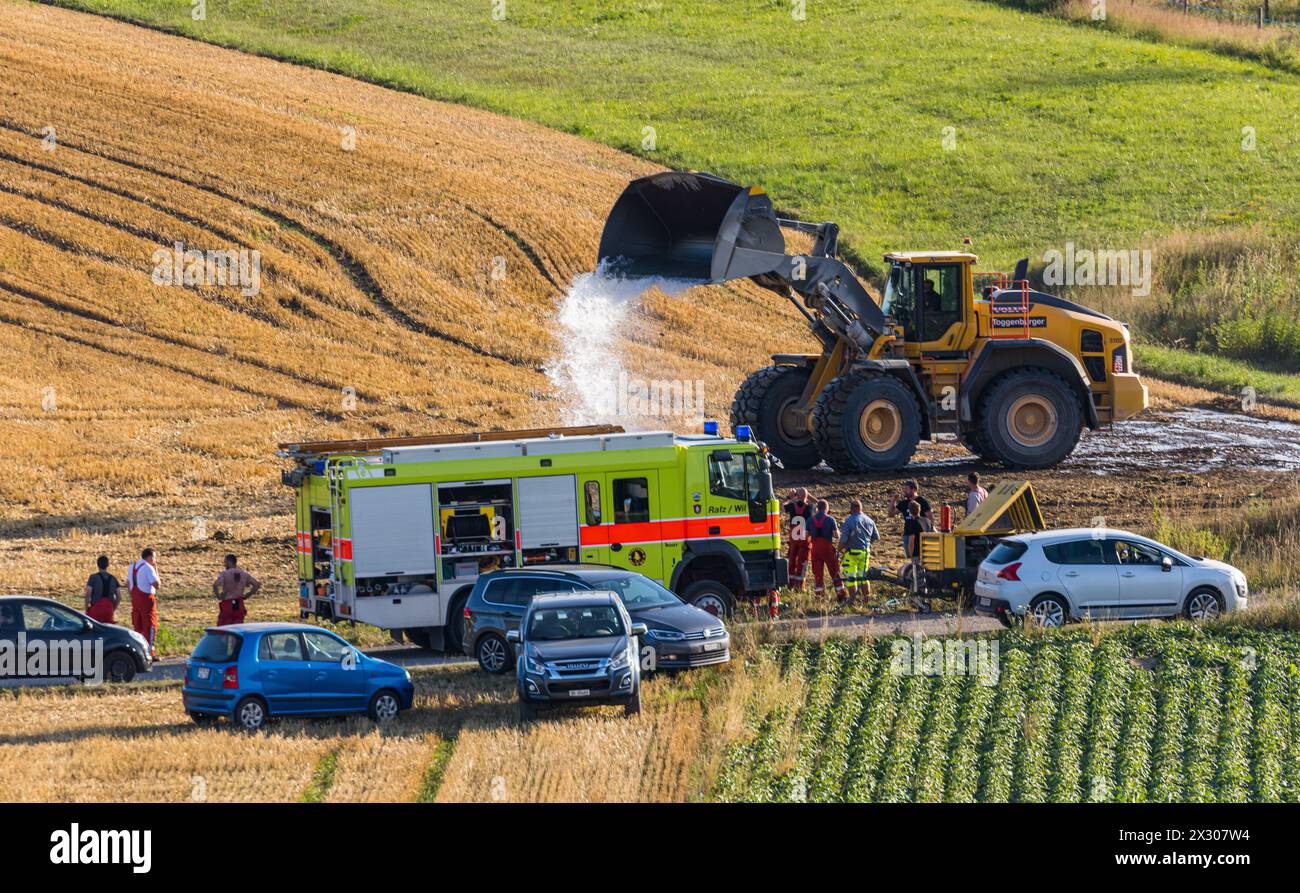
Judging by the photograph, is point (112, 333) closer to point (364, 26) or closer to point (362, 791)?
point (362, 791)

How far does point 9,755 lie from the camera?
16.5 metres

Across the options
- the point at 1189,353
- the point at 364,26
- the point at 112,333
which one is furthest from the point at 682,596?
the point at 364,26

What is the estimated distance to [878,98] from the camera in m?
68.2

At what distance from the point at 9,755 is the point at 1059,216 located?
47.1 metres

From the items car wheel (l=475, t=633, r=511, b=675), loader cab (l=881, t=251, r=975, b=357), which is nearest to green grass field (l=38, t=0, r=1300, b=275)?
loader cab (l=881, t=251, r=975, b=357)

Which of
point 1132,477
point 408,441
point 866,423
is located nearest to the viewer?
point 408,441

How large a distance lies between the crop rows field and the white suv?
772 millimetres

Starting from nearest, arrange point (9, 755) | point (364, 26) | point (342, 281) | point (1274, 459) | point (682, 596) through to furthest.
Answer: point (9, 755) < point (682, 596) < point (1274, 459) < point (342, 281) < point (364, 26)

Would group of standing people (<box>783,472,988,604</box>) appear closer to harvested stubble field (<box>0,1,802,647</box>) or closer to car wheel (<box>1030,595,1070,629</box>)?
car wheel (<box>1030,595,1070,629</box>)

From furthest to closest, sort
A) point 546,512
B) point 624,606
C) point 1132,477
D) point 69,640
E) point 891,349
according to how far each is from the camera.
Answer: point 1132,477
point 891,349
point 546,512
point 69,640
point 624,606

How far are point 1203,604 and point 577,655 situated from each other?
28.9 ft

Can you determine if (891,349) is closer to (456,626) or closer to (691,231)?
(691,231)

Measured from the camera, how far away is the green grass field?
58406 millimetres

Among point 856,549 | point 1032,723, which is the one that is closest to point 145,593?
point 856,549
